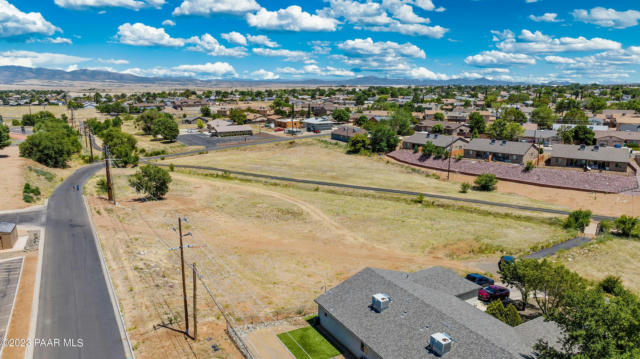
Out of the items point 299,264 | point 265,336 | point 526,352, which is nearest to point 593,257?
point 526,352

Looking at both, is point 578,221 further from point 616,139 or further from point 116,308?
point 616,139

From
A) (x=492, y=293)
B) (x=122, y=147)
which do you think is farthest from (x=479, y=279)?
(x=122, y=147)

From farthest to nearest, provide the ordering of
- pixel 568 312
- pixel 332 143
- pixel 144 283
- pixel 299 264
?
pixel 332 143
pixel 299 264
pixel 144 283
pixel 568 312

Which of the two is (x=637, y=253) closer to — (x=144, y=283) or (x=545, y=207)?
(x=545, y=207)

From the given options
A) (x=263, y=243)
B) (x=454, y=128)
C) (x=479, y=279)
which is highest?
(x=454, y=128)

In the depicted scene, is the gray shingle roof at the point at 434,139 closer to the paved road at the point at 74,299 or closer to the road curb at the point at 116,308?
the paved road at the point at 74,299

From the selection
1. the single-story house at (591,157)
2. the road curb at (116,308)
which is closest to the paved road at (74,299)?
the road curb at (116,308)
